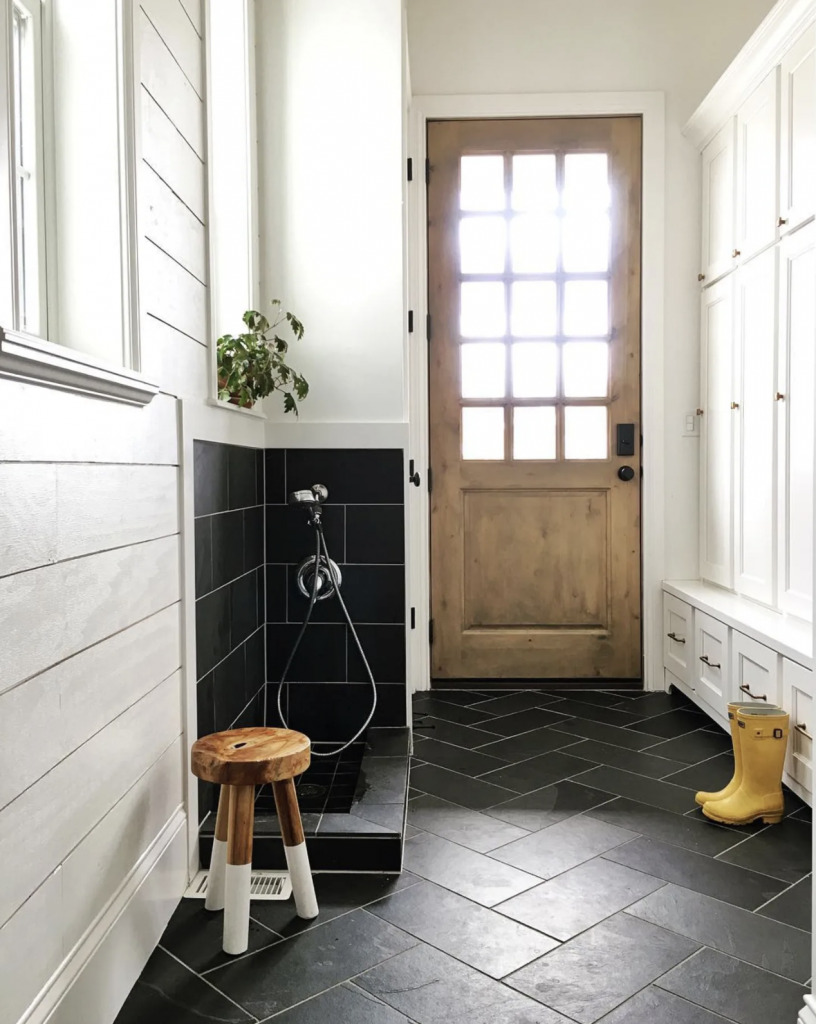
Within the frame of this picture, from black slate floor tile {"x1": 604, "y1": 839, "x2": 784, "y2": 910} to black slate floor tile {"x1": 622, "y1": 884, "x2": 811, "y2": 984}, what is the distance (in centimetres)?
5

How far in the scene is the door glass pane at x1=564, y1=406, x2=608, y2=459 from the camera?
13.4ft

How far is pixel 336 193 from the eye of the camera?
10.0 ft

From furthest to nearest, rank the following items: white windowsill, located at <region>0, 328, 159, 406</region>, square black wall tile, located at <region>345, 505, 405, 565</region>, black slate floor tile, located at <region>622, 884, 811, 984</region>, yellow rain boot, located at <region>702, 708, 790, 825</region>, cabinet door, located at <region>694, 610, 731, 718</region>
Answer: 1. cabinet door, located at <region>694, 610, 731, 718</region>
2. square black wall tile, located at <region>345, 505, 405, 565</region>
3. yellow rain boot, located at <region>702, 708, 790, 825</region>
4. black slate floor tile, located at <region>622, 884, 811, 984</region>
5. white windowsill, located at <region>0, 328, 159, 406</region>

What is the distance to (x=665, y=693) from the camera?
3.96m

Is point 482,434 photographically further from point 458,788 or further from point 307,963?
point 307,963

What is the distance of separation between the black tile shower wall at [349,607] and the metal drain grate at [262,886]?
0.88 meters

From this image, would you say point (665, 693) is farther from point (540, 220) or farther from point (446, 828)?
point (540, 220)

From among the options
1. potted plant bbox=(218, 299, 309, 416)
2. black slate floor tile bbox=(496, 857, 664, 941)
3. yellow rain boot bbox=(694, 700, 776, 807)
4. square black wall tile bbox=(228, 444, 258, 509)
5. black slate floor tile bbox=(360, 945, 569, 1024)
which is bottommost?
black slate floor tile bbox=(360, 945, 569, 1024)

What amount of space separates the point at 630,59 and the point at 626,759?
2.94m

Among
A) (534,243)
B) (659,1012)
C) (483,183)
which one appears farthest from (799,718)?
(483,183)

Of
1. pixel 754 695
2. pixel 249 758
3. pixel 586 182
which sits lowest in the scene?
pixel 754 695

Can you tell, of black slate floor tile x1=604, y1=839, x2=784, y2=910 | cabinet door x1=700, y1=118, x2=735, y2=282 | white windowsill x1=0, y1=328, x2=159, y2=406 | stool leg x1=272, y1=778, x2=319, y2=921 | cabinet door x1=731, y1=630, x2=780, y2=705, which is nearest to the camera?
white windowsill x1=0, y1=328, x2=159, y2=406

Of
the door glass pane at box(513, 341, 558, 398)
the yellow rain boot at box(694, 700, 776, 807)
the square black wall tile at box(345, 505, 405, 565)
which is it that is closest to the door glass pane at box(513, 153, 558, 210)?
the door glass pane at box(513, 341, 558, 398)

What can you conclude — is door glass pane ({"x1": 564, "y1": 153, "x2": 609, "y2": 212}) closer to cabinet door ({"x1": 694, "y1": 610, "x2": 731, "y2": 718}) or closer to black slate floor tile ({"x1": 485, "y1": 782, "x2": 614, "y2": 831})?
cabinet door ({"x1": 694, "y1": 610, "x2": 731, "y2": 718})
